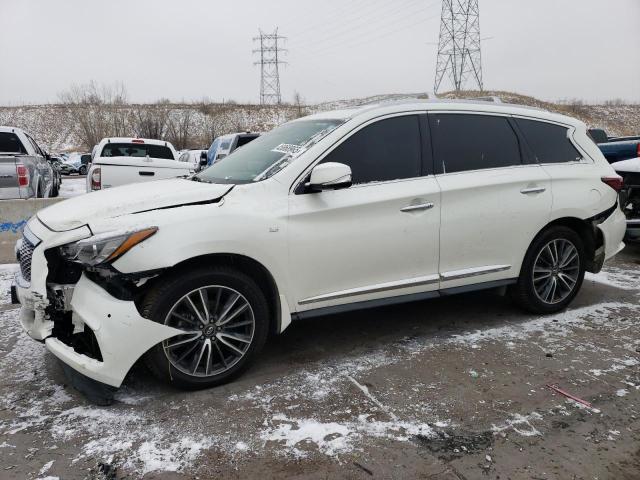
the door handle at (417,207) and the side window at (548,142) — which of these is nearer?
the door handle at (417,207)

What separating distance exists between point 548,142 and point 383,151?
182cm

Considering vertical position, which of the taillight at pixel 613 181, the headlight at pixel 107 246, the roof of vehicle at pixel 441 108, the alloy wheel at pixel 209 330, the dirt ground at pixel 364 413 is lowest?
the dirt ground at pixel 364 413

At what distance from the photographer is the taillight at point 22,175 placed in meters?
8.77

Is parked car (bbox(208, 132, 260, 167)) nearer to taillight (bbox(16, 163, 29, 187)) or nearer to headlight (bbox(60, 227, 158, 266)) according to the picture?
taillight (bbox(16, 163, 29, 187))

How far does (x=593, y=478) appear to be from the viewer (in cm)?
246

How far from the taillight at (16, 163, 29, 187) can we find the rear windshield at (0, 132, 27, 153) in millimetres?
2404

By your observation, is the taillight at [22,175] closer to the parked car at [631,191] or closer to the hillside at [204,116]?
the parked car at [631,191]

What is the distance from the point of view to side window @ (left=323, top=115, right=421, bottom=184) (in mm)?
3744

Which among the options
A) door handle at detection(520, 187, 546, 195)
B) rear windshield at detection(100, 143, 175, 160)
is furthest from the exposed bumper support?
rear windshield at detection(100, 143, 175, 160)

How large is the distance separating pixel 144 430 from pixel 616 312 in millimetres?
4310

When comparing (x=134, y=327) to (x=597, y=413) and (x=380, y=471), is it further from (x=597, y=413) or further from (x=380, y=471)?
(x=597, y=413)

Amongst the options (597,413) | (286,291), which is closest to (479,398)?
(597,413)

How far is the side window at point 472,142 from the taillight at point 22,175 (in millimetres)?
7697

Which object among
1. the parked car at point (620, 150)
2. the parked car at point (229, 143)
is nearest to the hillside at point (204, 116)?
the parked car at point (229, 143)
